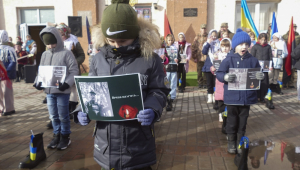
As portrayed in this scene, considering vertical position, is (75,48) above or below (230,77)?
above

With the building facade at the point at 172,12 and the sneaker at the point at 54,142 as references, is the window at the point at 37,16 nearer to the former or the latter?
the building facade at the point at 172,12

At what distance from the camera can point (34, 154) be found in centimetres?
362

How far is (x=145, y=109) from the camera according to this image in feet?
6.56

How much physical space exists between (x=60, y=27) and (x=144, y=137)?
4311 millimetres

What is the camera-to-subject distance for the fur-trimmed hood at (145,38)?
216 centimetres

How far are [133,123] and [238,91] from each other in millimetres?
2247

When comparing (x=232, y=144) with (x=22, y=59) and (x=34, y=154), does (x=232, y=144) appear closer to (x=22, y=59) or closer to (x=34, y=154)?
(x=34, y=154)

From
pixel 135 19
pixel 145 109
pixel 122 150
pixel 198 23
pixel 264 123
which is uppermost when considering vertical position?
pixel 198 23

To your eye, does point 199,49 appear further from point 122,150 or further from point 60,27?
point 122,150

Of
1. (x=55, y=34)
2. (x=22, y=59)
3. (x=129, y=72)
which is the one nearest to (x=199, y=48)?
(x=55, y=34)

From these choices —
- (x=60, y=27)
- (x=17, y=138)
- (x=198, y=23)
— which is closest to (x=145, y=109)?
(x=17, y=138)

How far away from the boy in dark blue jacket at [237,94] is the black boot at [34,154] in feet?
9.02

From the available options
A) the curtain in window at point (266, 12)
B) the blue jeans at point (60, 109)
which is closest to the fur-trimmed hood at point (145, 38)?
the blue jeans at point (60, 109)

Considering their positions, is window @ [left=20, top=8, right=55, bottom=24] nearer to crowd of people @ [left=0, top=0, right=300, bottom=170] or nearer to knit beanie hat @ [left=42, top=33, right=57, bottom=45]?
crowd of people @ [left=0, top=0, right=300, bottom=170]
